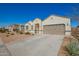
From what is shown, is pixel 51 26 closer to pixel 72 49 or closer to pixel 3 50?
pixel 72 49

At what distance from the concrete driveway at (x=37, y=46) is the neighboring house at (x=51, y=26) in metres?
0.15

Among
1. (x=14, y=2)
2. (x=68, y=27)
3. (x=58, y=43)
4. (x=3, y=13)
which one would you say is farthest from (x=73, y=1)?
(x=3, y=13)

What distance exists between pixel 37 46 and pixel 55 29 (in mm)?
576

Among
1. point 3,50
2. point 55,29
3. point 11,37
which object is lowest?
point 3,50

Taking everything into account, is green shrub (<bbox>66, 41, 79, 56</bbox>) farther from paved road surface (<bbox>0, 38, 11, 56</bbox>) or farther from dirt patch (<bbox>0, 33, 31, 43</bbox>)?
paved road surface (<bbox>0, 38, 11, 56</bbox>)

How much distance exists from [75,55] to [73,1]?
1.14m

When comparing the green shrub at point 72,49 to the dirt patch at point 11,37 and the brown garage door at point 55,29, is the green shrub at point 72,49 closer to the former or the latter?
the brown garage door at point 55,29

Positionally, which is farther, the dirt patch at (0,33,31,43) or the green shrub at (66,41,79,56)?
the dirt patch at (0,33,31,43)

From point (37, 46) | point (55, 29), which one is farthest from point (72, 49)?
point (37, 46)

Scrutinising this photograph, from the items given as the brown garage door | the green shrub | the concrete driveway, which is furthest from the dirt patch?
the green shrub

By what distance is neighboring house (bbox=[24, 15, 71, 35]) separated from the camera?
13.6ft

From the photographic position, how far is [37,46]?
13.6ft

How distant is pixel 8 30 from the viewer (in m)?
4.17

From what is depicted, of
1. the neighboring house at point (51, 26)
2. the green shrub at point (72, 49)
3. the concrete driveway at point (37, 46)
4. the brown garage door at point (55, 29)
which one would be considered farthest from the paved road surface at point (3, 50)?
the green shrub at point (72, 49)
